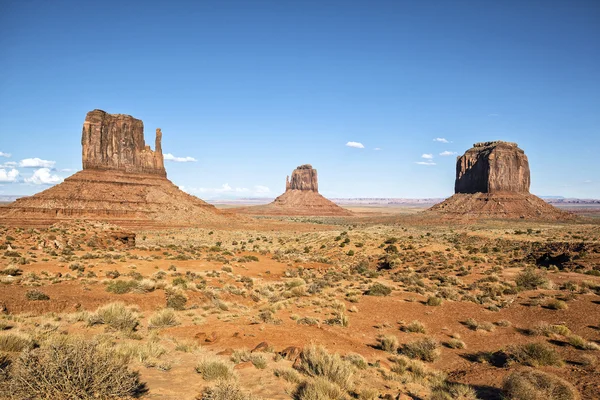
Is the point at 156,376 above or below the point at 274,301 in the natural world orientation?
above

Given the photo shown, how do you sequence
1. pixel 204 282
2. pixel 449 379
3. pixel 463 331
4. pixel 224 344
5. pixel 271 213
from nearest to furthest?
1. pixel 449 379
2. pixel 224 344
3. pixel 463 331
4. pixel 204 282
5. pixel 271 213

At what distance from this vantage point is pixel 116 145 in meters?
85.6

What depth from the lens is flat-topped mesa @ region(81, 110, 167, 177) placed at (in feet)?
271

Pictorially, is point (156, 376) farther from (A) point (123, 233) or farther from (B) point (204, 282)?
(A) point (123, 233)

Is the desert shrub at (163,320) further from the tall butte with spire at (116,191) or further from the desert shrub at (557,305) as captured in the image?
the tall butte with spire at (116,191)

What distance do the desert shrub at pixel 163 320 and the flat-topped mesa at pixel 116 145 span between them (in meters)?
85.1

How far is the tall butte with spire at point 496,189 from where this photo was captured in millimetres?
93938

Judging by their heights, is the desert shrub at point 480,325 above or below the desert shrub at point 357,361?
below

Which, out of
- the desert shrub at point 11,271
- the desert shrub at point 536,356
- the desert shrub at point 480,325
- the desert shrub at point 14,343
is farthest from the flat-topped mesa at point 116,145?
the desert shrub at point 536,356

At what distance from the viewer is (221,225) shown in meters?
76.6

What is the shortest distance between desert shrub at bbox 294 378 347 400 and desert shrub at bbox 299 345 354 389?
1.25 ft

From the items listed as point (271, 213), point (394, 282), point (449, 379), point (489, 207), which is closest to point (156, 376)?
point (449, 379)

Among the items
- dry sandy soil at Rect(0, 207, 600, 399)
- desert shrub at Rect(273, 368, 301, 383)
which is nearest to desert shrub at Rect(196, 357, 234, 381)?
dry sandy soil at Rect(0, 207, 600, 399)

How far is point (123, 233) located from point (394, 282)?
27.5 metres
